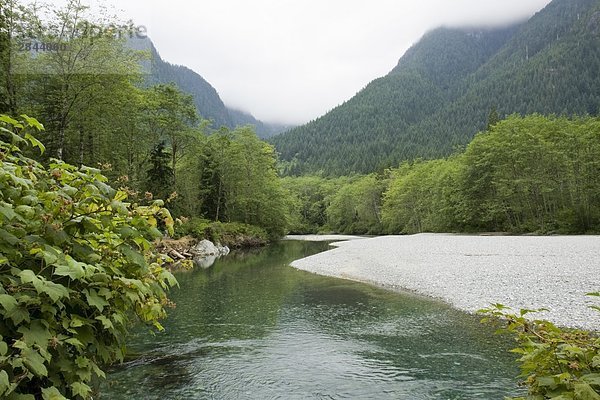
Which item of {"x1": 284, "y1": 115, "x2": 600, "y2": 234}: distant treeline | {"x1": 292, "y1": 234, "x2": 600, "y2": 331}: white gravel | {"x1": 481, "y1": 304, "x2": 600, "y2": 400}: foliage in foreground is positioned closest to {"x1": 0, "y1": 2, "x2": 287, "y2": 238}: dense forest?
{"x1": 481, "y1": 304, "x2": 600, "y2": 400}: foliage in foreground

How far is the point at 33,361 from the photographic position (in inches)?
87.7

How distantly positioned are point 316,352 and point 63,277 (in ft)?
28.6

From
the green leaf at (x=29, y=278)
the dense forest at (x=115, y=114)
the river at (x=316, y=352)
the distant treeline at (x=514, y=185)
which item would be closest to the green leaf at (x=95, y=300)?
the green leaf at (x=29, y=278)

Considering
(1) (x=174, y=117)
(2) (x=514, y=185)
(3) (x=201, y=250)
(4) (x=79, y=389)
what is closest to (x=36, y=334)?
(4) (x=79, y=389)

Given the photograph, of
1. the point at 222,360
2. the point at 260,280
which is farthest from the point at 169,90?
the point at 222,360

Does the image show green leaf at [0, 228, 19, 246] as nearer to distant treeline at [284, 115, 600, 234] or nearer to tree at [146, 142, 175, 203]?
tree at [146, 142, 175, 203]

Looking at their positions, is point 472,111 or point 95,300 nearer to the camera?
point 95,300

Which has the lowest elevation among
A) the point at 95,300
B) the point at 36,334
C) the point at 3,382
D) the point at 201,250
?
the point at 201,250

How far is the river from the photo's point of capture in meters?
8.02

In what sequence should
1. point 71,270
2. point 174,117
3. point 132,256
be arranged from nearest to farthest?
point 71,270, point 132,256, point 174,117

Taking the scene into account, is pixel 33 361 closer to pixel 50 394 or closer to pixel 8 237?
pixel 50 394

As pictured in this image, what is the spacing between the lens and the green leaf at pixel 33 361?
2188 mm

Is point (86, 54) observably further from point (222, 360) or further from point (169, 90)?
point (222, 360)

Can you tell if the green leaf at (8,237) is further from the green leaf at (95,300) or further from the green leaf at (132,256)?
the green leaf at (132,256)
